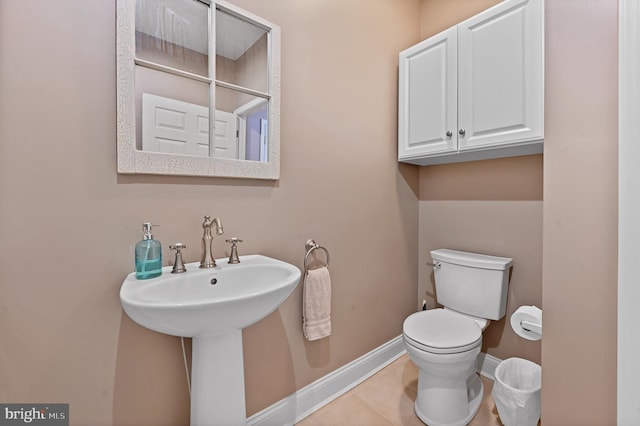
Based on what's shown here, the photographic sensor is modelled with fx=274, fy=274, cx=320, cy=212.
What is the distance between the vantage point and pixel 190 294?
97cm

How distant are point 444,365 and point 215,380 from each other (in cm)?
99

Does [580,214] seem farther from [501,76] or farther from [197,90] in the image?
[197,90]

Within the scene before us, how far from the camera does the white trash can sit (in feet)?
3.94

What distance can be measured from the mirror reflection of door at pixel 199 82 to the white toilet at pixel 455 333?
1.19 metres

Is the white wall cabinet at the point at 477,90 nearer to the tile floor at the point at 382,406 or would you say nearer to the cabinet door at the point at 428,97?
the cabinet door at the point at 428,97

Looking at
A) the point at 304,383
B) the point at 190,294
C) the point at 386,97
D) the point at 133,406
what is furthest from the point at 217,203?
the point at 386,97

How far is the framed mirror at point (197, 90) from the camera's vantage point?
953 millimetres

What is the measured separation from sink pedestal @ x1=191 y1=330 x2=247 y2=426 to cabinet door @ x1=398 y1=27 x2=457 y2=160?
1.52 m

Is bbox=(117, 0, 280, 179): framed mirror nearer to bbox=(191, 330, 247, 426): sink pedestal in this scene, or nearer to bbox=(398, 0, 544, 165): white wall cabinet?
bbox=(191, 330, 247, 426): sink pedestal

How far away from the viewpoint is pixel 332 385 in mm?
1556

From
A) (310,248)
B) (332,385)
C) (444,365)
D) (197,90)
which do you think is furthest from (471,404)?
(197,90)

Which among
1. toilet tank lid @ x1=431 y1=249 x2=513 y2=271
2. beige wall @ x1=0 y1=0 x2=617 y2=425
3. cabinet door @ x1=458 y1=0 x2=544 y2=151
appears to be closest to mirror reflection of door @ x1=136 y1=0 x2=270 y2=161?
beige wall @ x1=0 y1=0 x2=617 y2=425

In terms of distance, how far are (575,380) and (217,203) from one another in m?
1.21

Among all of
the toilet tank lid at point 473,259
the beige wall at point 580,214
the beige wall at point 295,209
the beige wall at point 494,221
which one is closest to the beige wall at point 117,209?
the beige wall at point 295,209
